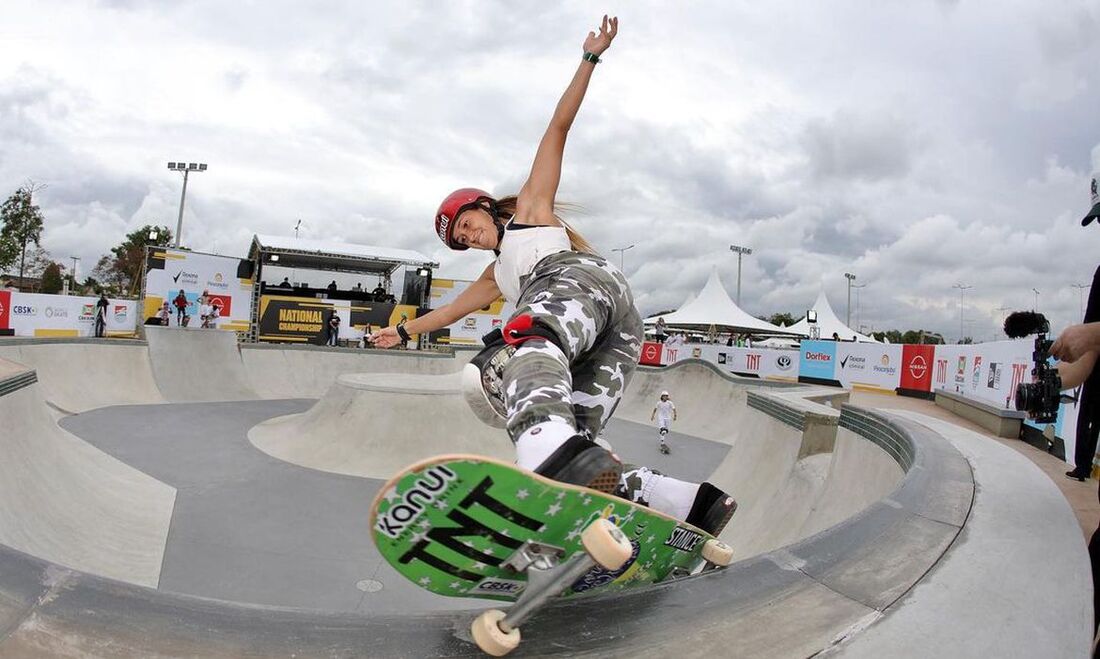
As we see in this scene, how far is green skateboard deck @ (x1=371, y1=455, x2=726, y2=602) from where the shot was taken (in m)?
1.22

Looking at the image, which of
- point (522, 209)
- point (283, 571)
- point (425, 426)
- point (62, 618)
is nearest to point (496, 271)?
point (522, 209)

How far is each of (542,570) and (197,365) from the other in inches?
580

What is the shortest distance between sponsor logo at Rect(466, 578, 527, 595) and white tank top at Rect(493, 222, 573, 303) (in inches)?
49.4

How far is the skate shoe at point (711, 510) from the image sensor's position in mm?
1948

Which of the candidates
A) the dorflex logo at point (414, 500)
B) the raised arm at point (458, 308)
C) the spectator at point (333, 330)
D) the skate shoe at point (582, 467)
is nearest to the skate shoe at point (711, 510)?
the skate shoe at point (582, 467)

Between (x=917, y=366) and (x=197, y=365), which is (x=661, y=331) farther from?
(x=197, y=365)

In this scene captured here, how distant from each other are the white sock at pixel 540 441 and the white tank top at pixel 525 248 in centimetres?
101

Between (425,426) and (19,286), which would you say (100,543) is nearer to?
(425,426)

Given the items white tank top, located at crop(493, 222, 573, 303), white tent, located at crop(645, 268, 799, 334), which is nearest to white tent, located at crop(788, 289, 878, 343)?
white tent, located at crop(645, 268, 799, 334)

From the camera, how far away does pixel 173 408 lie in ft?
37.3

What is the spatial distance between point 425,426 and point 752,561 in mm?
7414

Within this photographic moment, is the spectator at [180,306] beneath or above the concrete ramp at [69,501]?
above

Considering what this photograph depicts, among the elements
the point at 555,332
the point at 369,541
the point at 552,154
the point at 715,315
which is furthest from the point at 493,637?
the point at 715,315

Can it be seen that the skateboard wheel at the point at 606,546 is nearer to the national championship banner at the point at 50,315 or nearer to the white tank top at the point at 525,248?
the white tank top at the point at 525,248
